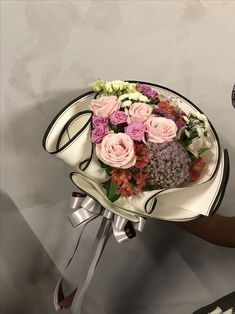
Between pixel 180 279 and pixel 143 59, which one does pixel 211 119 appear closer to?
pixel 143 59

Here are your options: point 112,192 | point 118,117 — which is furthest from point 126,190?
point 118,117

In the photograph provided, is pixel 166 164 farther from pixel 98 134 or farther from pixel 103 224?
pixel 103 224

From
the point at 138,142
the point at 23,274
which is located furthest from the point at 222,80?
the point at 23,274

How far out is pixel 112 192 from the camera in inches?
37.1

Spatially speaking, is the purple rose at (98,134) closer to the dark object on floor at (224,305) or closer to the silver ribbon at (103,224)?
the silver ribbon at (103,224)

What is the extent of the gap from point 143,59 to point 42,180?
444mm

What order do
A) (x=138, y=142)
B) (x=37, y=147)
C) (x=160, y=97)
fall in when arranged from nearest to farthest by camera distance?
(x=138, y=142)
(x=160, y=97)
(x=37, y=147)

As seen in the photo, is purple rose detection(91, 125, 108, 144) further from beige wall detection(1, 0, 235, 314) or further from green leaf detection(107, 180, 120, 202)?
beige wall detection(1, 0, 235, 314)

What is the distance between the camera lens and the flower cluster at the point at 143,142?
0.90m

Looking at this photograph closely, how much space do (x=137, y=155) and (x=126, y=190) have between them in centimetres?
7

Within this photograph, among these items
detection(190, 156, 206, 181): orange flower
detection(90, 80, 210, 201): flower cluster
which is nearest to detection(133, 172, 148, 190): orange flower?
detection(90, 80, 210, 201): flower cluster

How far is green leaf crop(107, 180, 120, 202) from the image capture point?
0.94 metres

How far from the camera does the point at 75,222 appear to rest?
3.47 feet

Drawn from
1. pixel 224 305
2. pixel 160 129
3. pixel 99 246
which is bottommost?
pixel 224 305
